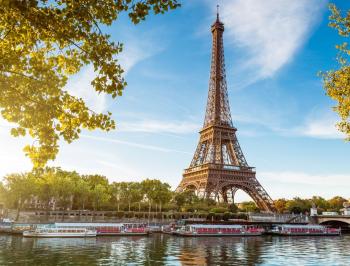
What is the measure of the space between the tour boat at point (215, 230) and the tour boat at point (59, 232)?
60.1 ft

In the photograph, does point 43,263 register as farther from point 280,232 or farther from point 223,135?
point 223,135

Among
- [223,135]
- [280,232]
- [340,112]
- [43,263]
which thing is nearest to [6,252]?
[43,263]


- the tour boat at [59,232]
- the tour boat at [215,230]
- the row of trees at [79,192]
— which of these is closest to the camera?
the tour boat at [59,232]

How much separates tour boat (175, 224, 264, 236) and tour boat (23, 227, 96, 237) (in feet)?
60.1

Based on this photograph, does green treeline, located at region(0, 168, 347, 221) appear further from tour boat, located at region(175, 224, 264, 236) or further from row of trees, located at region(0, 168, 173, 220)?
tour boat, located at region(175, 224, 264, 236)

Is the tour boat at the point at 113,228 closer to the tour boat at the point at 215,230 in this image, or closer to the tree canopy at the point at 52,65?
the tour boat at the point at 215,230

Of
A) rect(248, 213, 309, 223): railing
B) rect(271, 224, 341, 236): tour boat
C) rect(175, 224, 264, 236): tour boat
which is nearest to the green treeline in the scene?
rect(248, 213, 309, 223): railing

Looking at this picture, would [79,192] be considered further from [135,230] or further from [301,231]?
[301,231]

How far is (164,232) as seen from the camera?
2832 inches

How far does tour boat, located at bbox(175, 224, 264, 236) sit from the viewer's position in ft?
211

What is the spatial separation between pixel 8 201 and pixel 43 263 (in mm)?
50985

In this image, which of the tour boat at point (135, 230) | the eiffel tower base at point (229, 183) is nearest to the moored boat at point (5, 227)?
the tour boat at point (135, 230)

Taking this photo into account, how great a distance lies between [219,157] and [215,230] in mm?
34773

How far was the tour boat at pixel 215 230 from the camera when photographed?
6438cm
